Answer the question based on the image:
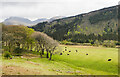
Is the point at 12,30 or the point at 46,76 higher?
the point at 12,30

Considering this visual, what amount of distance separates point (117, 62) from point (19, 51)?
42833 mm

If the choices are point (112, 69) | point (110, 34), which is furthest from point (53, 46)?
point (110, 34)

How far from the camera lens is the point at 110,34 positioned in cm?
15162

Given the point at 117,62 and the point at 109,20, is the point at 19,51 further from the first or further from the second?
the point at 109,20

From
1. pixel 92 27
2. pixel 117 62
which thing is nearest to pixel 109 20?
pixel 92 27

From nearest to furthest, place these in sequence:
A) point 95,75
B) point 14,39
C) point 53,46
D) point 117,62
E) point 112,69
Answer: point 95,75
point 112,69
point 117,62
point 53,46
point 14,39

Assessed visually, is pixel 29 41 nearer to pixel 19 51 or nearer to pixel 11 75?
pixel 19 51

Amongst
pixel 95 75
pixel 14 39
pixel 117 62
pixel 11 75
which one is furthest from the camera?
pixel 14 39

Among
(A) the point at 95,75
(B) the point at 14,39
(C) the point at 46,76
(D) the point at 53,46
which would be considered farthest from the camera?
(B) the point at 14,39

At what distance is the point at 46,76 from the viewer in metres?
20.4

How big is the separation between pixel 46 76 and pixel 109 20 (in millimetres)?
195233

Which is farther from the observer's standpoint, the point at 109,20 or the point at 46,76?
the point at 109,20

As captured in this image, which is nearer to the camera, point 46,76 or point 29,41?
point 46,76

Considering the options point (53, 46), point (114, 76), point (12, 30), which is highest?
point (12, 30)
